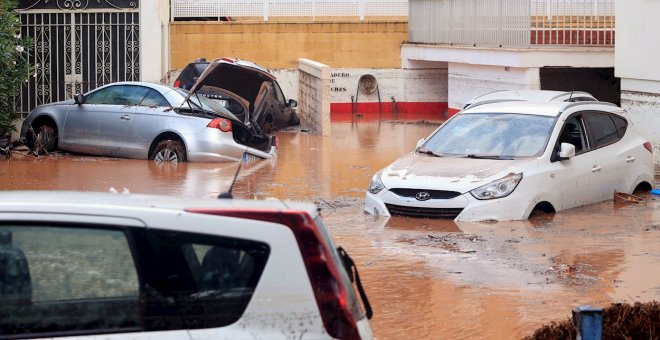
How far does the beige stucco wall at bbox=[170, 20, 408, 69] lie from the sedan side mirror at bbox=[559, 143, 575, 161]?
682 inches

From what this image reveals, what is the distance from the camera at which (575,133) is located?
13953 millimetres

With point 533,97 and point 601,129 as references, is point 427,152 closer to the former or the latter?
point 533,97

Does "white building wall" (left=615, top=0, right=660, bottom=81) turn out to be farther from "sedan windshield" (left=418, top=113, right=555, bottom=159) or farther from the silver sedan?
the silver sedan

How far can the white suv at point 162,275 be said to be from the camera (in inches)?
170

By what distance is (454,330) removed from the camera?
8.35 m

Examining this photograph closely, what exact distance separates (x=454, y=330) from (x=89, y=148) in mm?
12142

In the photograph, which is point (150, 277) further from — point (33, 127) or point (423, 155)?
point (33, 127)

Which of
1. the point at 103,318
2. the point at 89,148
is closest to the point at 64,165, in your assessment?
the point at 89,148

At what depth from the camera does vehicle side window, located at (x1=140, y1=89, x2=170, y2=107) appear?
18.6m

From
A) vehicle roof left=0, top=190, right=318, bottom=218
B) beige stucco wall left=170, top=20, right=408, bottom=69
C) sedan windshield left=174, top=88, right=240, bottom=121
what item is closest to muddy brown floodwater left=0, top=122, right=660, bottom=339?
sedan windshield left=174, top=88, right=240, bottom=121

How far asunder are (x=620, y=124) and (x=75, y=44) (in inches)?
536

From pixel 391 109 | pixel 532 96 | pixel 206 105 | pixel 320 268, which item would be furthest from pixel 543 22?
pixel 320 268

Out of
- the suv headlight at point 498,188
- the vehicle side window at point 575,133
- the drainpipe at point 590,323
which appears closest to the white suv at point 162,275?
the drainpipe at point 590,323

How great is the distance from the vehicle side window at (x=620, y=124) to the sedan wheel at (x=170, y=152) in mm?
6943
